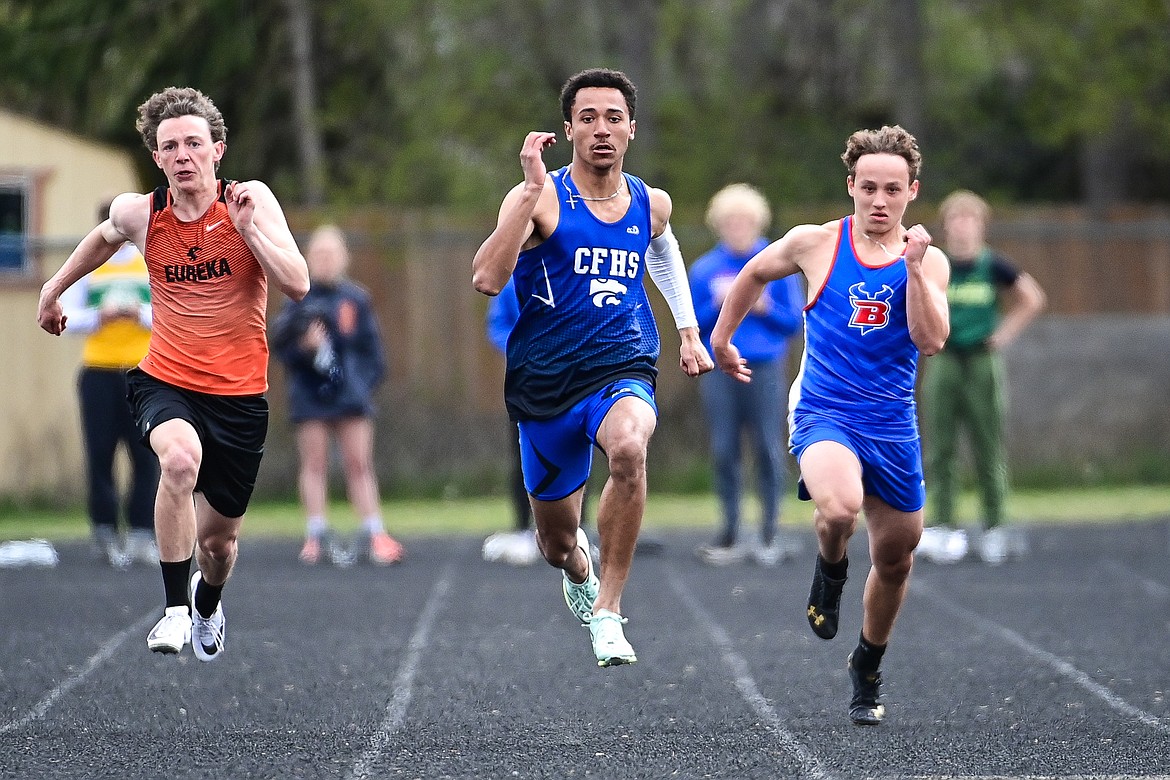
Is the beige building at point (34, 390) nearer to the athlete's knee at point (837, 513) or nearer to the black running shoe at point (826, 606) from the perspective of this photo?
the black running shoe at point (826, 606)

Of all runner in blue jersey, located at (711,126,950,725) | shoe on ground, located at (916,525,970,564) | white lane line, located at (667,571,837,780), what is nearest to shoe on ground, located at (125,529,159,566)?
white lane line, located at (667,571,837,780)

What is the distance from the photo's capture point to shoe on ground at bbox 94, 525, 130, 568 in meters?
11.2

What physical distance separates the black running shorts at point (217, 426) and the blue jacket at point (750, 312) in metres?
4.61

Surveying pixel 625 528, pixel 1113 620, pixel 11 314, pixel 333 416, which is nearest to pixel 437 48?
pixel 11 314

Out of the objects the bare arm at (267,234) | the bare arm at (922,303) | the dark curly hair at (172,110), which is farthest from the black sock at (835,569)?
the dark curly hair at (172,110)

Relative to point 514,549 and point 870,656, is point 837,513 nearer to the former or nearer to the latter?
point 870,656

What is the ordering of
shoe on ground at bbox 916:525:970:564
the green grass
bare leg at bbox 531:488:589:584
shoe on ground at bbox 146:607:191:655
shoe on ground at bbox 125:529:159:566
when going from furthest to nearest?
1. the green grass
2. shoe on ground at bbox 916:525:970:564
3. shoe on ground at bbox 125:529:159:566
4. bare leg at bbox 531:488:589:584
5. shoe on ground at bbox 146:607:191:655

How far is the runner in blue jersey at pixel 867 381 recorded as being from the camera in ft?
19.8

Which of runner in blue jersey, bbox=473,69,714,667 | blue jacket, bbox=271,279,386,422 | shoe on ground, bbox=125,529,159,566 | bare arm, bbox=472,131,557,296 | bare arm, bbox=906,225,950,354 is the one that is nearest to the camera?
bare arm, bbox=906,225,950,354

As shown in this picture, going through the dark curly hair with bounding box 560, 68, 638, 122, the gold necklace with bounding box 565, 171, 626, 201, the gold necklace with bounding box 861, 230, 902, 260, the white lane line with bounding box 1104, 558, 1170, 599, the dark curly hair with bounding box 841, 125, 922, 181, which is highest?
the dark curly hair with bounding box 560, 68, 638, 122

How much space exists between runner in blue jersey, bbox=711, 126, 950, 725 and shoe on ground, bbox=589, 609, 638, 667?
74cm

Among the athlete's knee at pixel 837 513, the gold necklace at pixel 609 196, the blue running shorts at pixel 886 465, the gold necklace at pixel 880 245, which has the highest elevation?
the gold necklace at pixel 609 196

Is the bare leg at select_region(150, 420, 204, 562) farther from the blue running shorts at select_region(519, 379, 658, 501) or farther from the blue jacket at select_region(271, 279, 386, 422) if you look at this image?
the blue jacket at select_region(271, 279, 386, 422)

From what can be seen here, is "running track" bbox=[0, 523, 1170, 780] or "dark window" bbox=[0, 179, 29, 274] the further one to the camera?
"dark window" bbox=[0, 179, 29, 274]
